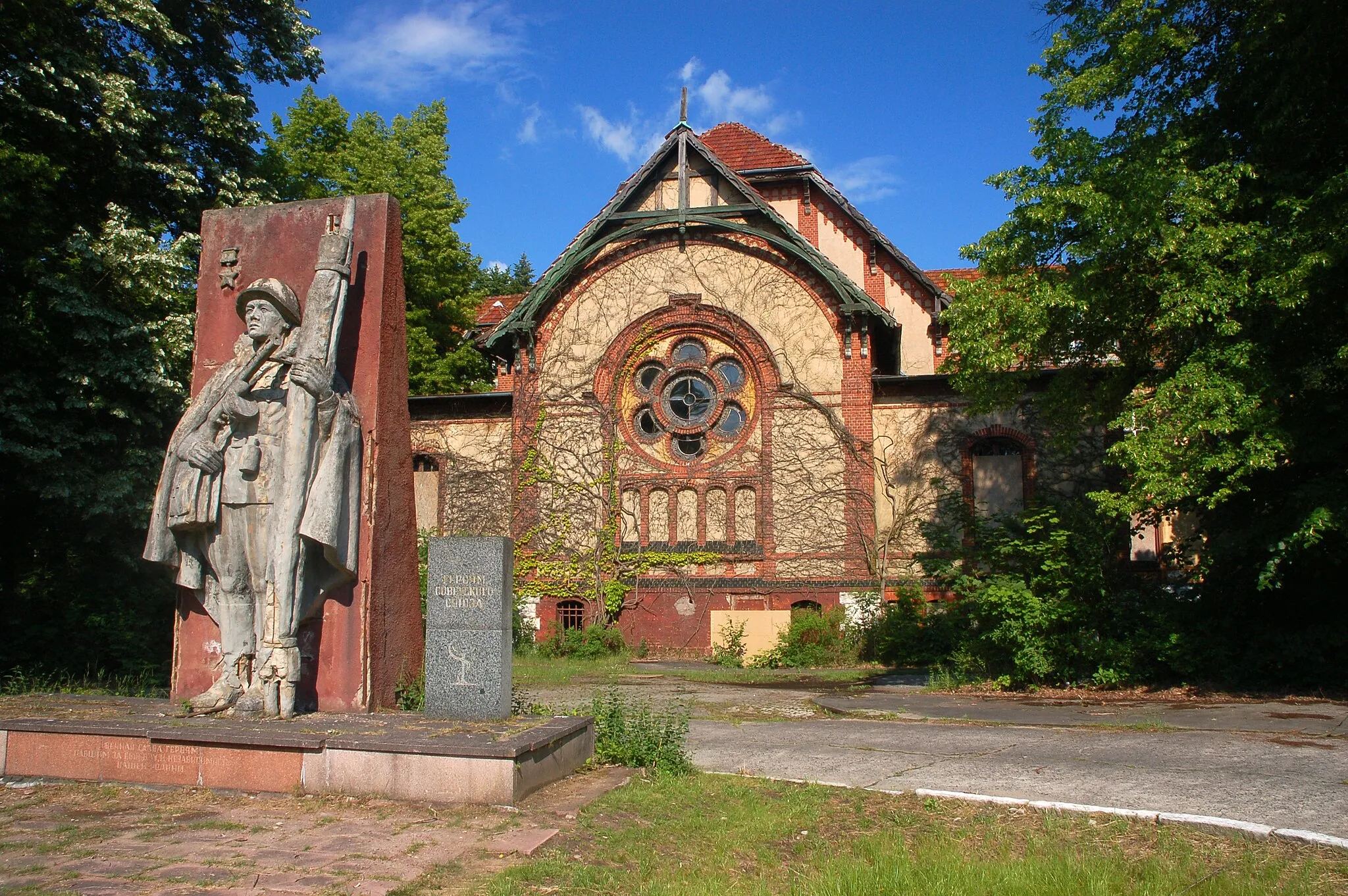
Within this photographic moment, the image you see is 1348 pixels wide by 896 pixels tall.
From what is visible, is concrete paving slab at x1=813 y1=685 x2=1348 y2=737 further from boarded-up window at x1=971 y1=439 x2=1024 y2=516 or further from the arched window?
the arched window

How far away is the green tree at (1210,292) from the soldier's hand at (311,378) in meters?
9.56

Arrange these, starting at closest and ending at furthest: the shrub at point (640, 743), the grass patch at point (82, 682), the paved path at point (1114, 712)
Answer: the shrub at point (640, 743), the paved path at point (1114, 712), the grass patch at point (82, 682)

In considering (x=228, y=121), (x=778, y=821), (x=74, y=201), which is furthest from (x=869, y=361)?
(x=778, y=821)

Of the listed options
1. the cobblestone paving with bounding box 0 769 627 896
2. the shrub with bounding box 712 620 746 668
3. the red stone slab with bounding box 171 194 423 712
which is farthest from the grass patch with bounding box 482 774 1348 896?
the shrub with bounding box 712 620 746 668

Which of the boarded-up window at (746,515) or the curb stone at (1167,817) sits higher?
the boarded-up window at (746,515)

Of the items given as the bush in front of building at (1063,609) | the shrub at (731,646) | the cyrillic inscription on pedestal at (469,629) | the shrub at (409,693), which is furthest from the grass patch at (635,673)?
the cyrillic inscription on pedestal at (469,629)

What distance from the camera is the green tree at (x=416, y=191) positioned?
1093 inches

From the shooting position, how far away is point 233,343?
9.03 m

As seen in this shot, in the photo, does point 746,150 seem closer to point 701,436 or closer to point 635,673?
point 701,436

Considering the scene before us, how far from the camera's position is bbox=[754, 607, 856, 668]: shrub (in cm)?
1955

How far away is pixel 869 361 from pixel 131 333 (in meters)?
14.0

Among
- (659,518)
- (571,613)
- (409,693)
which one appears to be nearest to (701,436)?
(659,518)

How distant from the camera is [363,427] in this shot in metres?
8.37

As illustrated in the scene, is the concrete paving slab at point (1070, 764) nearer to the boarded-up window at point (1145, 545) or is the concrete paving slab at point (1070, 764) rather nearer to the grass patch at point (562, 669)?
the grass patch at point (562, 669)
